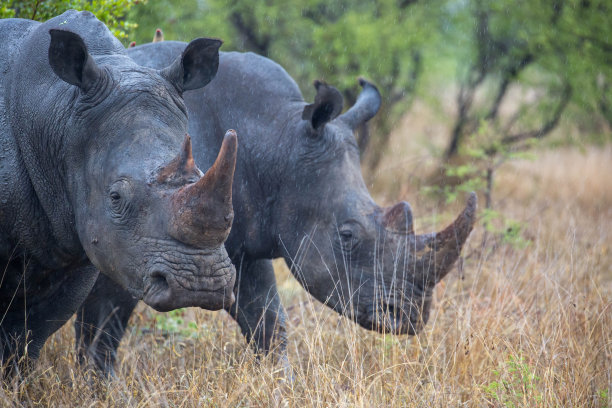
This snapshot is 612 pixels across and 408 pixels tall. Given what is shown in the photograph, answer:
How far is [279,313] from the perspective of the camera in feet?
16.6

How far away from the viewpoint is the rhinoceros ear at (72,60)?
10.8ft

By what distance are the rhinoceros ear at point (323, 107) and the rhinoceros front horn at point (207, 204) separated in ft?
5.60

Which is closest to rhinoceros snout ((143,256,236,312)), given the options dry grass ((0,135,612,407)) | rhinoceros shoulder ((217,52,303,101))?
dry grass ((0,135,612,407))

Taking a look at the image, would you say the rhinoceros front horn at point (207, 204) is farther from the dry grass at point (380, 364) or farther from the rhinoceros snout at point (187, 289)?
the dry grass at point (380, 364)

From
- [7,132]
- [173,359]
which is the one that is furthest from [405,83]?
[7,132]

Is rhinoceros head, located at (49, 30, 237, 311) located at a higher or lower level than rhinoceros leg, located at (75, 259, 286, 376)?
higher

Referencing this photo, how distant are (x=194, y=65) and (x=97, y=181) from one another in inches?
31.8

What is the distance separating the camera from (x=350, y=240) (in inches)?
186

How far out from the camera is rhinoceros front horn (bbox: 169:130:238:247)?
3.00 m

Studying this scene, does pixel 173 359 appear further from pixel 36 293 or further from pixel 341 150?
pixel 341 150

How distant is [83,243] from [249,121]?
1691 millimetres

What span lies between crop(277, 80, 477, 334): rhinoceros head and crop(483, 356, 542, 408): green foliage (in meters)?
0.73

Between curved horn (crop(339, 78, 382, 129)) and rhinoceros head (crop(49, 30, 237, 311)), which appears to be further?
curved horn (crop(339, 78, 382, 129))

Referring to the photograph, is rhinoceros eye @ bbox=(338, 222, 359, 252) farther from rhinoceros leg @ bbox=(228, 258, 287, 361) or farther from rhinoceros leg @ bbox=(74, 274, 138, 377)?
rhinoceros leg @ bbox=(74, 274, 138, 377)
